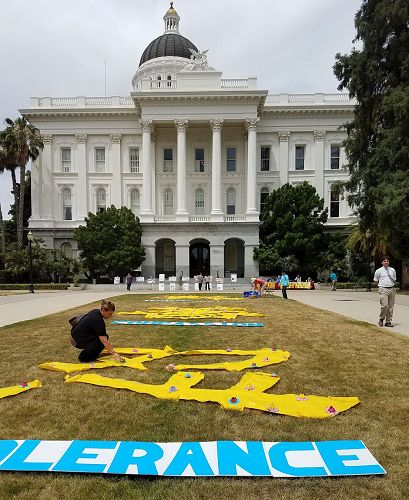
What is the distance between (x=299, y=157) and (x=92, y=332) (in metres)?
46.1

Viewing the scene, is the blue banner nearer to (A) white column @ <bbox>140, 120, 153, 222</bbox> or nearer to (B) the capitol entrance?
(A) white column @ <bbox>140, 120, 153, 222</bbox>

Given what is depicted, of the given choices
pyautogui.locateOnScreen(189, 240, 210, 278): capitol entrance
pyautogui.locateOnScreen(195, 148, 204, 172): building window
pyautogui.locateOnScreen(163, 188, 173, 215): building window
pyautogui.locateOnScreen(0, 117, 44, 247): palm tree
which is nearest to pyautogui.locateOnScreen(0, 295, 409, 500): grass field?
pyautogui.locateOnScreen(0, 117, 44, 247): palm tree

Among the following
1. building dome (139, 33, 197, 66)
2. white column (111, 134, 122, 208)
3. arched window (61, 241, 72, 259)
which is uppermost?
building dome (139, 33, 197, 66)

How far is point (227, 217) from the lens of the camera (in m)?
44.7

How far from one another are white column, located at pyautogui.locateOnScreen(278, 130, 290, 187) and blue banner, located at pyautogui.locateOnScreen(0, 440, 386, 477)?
4647 centimetres

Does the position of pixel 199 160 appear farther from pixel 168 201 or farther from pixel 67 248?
pixel 67 248

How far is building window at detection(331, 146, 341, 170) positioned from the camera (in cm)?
4916

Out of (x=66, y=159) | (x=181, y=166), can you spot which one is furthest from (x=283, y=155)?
(x=66, y=159)

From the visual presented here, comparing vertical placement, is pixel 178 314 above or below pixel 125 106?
below

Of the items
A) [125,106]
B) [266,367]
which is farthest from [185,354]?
[125,106]

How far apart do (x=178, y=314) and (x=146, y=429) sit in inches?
428

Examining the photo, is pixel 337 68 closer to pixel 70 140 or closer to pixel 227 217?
pixel 227 217

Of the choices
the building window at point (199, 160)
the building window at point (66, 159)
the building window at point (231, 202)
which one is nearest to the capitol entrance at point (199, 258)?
the building window at point (231, 202)

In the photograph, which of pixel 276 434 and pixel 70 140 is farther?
pixel 70 140
